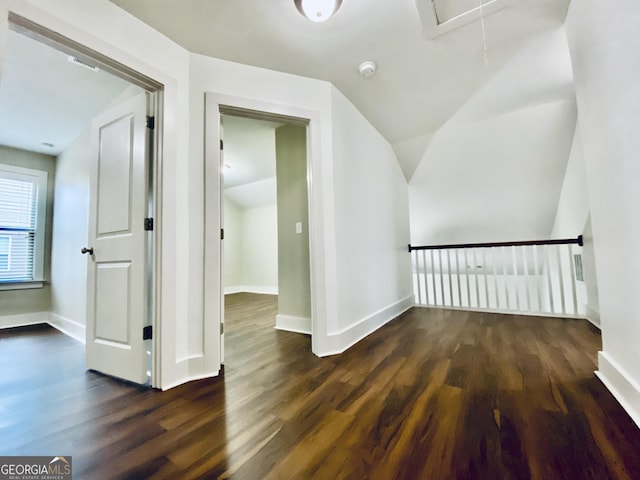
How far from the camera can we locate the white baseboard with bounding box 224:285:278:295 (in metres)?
5.91

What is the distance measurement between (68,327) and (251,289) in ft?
11.5

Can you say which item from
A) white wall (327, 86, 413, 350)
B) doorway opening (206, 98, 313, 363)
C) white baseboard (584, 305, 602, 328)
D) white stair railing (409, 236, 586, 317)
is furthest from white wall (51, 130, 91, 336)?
white baseboard (584, 305, 602, 328)

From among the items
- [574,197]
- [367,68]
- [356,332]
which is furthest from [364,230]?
[574,197]

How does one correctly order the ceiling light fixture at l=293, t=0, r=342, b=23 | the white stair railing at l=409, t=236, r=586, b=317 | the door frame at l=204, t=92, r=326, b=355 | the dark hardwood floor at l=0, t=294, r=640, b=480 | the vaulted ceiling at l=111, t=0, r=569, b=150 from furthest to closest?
the white stair railing at l=409, t=236, r=586, b=317, the door frame at l=204, t=92, r=326, b=355, the vaulted ceiling at l=111, t=0, r=569, b=150, the ceiling light fixture at l=293, t=0, r=342, b=23, the dark hardwood floor at l=0, t=294, r=640, b=480

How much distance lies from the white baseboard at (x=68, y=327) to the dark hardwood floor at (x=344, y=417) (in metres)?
0.57

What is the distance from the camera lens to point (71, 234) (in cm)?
312

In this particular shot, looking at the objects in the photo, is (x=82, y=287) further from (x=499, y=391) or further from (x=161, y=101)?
(x=499, y=391)

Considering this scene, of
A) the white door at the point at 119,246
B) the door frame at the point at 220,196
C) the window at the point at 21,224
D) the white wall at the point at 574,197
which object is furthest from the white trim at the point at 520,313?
the window at the point at 21,224

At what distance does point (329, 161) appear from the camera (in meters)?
2.17

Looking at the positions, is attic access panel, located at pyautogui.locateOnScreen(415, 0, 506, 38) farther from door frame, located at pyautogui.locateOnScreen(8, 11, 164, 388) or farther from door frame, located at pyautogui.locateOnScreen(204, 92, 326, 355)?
door frame, located at pyautogui.locateOnScreen(8, 11, 164, 388)

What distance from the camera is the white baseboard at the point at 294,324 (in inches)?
105

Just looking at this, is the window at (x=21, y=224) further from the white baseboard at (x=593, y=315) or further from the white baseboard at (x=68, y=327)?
the white baseboard at (x=593, y=315)

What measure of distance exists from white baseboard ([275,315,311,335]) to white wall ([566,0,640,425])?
2.12 metres

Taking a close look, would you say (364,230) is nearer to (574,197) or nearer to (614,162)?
(614,162)
